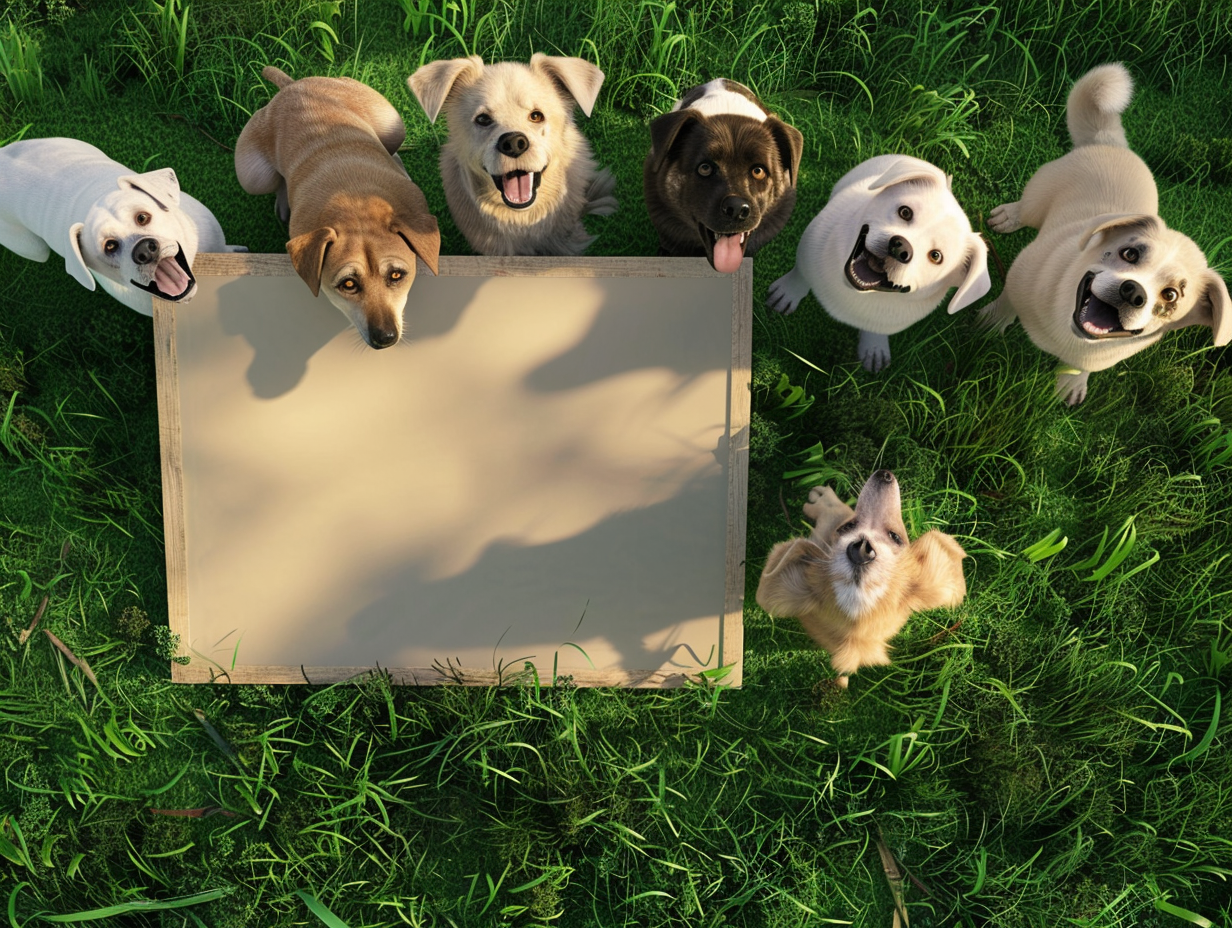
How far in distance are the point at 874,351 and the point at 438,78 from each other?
2340 mm

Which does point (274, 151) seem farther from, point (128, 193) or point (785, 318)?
point (785, 318)

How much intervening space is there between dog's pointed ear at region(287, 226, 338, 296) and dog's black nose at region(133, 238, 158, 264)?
59 cm

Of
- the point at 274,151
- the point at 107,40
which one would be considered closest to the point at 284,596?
the point at 274,151

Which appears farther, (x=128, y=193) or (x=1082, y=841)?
(x=1082, y=841)

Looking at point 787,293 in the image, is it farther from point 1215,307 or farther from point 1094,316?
point 1215,307

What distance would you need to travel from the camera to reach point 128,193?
3.13 meters

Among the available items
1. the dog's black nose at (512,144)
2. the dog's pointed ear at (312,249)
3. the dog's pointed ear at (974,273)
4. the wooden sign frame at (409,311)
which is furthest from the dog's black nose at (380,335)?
the dog's pointed ear at (974,273)

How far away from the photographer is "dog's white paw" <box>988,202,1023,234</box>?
3.96m

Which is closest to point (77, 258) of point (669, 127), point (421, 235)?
point (421, 235)

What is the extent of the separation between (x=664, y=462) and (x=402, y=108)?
91.3 inches

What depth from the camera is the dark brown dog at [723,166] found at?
10.1ft

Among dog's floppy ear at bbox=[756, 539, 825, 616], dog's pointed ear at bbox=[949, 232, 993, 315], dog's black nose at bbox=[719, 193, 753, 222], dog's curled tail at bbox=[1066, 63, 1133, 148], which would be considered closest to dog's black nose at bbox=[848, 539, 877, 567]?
dog's floppy ear at bbox=[756, 539, 825, 616]

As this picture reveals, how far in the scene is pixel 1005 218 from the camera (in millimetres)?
4008

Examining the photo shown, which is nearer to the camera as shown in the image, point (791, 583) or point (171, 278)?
point (791, 583)
